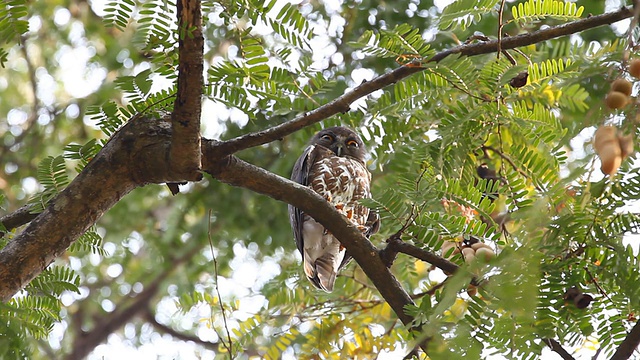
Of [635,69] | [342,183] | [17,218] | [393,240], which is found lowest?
[635,69]

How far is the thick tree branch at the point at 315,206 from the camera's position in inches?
90.3

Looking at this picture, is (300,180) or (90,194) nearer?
(90,194)

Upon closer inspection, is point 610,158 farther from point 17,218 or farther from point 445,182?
point 17,218

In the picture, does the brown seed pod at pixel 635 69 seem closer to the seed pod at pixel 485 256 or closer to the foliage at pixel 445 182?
the foliage at pixel 445 182

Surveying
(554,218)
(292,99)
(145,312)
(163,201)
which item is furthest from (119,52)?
(554,218)

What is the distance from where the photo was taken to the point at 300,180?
430 cm

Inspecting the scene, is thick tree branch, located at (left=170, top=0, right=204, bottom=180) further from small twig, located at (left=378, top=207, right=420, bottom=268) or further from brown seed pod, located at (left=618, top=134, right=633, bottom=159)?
brown seed pod, located at (left=618, top=134, right=633, bottom=159)

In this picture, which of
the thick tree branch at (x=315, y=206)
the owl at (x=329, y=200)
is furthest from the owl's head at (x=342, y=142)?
the thick tree branch at (x=315, y=206)

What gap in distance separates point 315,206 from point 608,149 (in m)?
1.34

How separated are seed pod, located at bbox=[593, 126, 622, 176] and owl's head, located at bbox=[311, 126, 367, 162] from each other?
11.8ft

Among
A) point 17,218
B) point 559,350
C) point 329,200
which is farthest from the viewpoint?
point 329,200

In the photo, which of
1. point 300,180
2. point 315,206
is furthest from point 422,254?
point 300,180

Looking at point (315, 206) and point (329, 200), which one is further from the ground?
point (329, 200)

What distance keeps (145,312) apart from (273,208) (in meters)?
3.31
